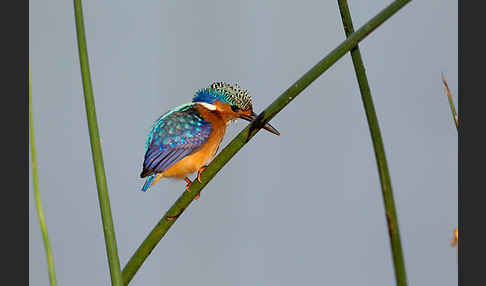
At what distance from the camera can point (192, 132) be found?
3.64 feet

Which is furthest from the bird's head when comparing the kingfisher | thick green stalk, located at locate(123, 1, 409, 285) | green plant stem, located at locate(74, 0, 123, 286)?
green plant stem, located at locate(74, 0, 123, 286)

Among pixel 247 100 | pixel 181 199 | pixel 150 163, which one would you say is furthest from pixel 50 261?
pixel 247 100

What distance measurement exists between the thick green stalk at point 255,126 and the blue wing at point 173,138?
1.30ft

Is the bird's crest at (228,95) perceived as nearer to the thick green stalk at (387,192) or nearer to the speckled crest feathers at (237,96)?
the speckled crest feathers at (237,96)

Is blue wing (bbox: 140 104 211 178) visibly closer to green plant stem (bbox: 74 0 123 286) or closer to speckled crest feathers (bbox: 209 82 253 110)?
speckled crest feathers (bbox: 209 82 253 110)

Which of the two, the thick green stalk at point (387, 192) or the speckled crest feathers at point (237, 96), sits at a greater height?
the speckled crest feathers at point (237, 96)

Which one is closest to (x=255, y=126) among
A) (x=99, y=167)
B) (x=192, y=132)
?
(x=99, y=167)

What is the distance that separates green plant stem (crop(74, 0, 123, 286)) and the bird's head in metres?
0.62

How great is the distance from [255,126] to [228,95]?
0.58 meters

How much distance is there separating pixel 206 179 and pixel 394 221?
0.25 m

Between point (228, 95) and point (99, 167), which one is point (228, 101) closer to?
point (228, 95)

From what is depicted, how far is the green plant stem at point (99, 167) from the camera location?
539 mm

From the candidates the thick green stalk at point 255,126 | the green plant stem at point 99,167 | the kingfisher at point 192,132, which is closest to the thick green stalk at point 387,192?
the thick green stalk at point 255,126

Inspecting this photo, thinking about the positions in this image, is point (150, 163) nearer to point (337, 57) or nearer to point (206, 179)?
point (206, 179)
